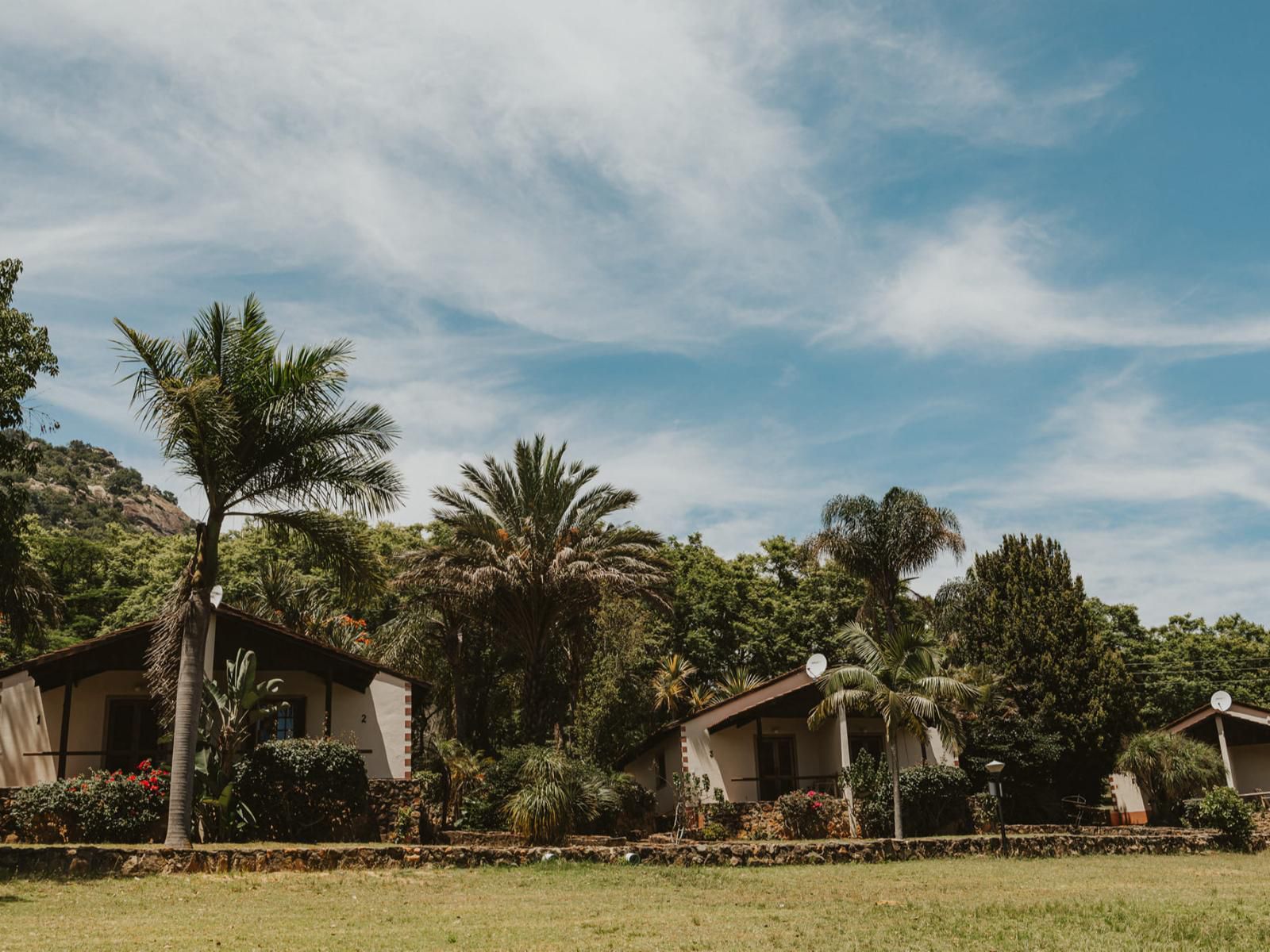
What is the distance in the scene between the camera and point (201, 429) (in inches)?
677

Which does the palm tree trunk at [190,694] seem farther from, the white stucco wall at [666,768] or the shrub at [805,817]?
the white stucco wall at [666,768]

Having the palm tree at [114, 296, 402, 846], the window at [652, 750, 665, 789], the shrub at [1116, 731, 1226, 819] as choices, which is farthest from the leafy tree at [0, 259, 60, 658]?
the shrub at [1116, 731, 1226, 819]

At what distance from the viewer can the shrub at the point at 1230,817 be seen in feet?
81.0

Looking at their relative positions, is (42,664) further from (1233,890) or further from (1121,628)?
(1121,628)

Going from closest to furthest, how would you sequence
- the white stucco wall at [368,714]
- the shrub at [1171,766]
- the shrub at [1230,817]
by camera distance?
the white stucco wall at [368,714] → the shrub at [1230,817] → the shrub at [1171,766]

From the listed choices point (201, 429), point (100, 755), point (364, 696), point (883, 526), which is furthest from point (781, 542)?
point (201, 429)

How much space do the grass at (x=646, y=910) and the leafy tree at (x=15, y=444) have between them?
641 centimetres

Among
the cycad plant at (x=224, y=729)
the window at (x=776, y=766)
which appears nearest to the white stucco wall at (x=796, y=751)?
the window at (x=776, y=766)

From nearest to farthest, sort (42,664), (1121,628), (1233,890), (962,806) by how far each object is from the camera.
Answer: (1233,890) < (42,664) < (962,806) < (1121,628)

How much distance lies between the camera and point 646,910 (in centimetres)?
1280

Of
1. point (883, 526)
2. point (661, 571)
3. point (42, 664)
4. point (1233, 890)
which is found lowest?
point (1233, 890)

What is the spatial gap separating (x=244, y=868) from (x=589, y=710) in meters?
19.5

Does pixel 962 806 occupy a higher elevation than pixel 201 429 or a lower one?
lower

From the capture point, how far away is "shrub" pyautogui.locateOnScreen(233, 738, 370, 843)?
2014 cm
